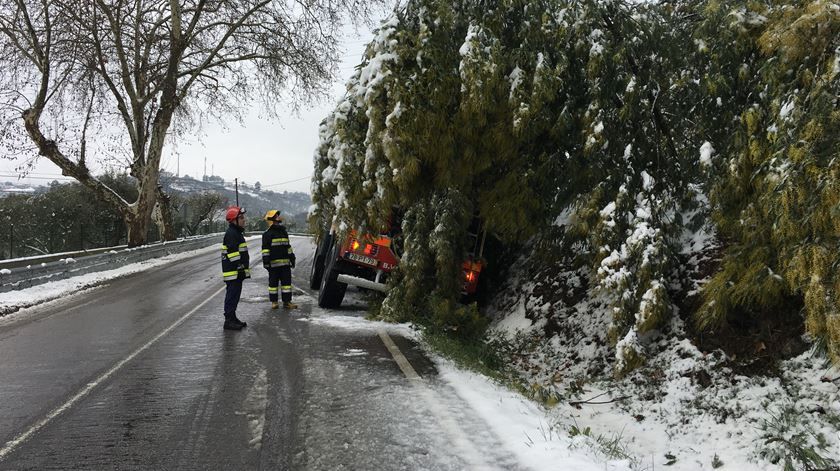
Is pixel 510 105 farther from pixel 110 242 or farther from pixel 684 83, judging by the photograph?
pixel 110 242

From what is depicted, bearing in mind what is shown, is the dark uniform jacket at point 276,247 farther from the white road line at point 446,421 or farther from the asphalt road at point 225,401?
the white road line at point 446,421

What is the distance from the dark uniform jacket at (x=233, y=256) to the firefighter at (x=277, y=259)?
1520 millimetres

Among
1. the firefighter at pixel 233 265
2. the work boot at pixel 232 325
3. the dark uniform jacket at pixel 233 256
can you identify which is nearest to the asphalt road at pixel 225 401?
the work boot at pixel 232 325

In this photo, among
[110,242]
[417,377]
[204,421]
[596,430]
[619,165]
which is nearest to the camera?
[204,421]

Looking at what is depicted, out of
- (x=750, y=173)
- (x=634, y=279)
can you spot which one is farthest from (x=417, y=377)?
(x=750, y=173)

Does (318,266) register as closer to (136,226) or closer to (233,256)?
(233,256)

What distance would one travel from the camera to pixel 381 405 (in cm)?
460

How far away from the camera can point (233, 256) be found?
26.5ft

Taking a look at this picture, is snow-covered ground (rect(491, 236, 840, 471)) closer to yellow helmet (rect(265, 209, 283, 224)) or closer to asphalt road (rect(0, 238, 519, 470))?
asphalt road (rect(0, 238, 519, 470))

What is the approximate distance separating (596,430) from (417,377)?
1.69m

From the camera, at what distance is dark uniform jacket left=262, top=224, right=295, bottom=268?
32.5ft

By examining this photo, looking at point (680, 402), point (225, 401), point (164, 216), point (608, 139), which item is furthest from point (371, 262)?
point (164, 216)

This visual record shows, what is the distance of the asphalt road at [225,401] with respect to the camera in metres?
3.68

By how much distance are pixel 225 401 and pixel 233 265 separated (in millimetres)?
3634
